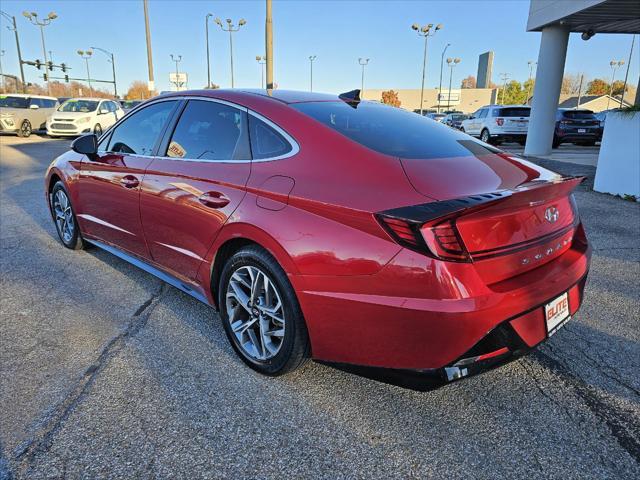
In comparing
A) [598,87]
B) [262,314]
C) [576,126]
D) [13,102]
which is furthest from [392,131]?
[598,87]

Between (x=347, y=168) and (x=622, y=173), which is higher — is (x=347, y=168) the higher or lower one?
the higher one

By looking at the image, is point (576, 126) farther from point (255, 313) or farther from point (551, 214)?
point (255, 313)

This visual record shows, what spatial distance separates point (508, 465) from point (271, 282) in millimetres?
1398

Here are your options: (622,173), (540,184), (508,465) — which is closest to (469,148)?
(540,184)

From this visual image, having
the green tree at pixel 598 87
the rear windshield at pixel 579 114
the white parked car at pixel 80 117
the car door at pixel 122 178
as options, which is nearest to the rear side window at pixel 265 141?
the car door at pixel 122 178

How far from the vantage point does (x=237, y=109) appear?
293cm

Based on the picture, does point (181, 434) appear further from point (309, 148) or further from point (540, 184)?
point (540, 184)

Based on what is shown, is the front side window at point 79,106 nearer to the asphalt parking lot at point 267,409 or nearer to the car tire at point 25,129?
the car tire at point 25,129

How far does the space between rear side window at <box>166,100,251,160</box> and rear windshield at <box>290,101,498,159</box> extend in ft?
1.29

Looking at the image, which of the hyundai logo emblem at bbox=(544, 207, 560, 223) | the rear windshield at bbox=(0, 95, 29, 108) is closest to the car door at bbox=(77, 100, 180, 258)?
the hyundai logo emblem at bbox=(544, 207, 560, 223)

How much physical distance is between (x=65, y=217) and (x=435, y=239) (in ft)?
14.8

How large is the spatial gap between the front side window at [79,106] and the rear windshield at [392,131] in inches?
809

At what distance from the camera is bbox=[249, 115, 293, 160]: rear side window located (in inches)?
101

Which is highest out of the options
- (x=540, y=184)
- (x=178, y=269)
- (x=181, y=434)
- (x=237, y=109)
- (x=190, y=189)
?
(x=237, y=109)
